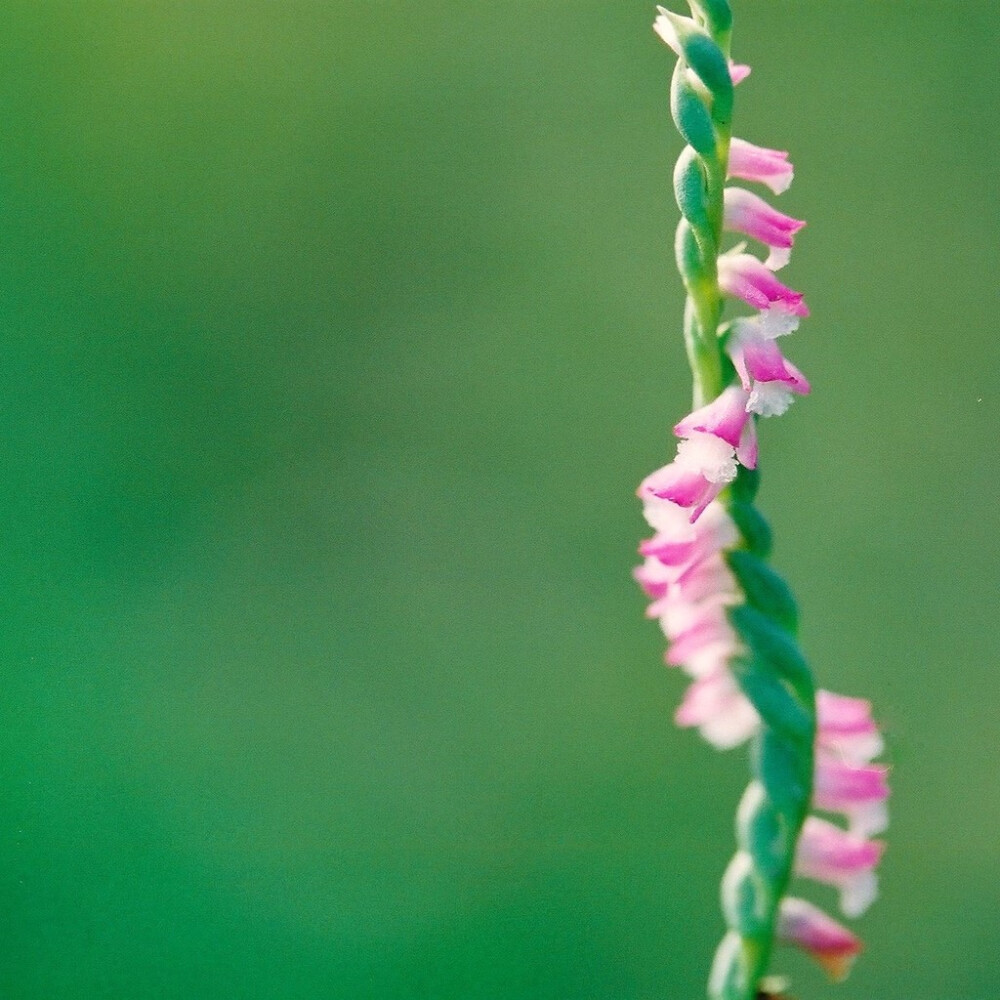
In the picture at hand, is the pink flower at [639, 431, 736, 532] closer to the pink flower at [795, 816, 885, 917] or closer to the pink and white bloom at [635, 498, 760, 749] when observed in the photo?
the pink and white bloom at [635, 498, 760, 749]

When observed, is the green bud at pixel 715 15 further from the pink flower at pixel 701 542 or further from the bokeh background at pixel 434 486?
the bokeh background at pixel 434 486

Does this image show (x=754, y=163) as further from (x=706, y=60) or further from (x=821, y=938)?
(x=821, y=938)

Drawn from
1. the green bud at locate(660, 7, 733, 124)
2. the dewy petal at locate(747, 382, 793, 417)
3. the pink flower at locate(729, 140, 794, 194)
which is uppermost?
the green bud at locate(660, 7, 733, 124)

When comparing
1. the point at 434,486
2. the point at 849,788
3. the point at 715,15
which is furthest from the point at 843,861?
the point at 434,486

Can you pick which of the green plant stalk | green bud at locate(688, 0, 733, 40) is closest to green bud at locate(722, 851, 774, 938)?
the green plant stalk

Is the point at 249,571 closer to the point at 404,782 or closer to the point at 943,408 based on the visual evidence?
the point at 404,782

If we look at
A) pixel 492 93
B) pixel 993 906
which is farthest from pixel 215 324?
pixel 993 906

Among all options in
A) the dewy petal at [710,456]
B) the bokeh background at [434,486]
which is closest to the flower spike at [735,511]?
the dewy petal at [710,456]
